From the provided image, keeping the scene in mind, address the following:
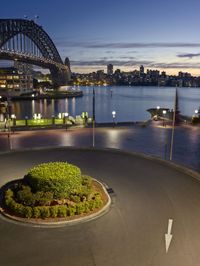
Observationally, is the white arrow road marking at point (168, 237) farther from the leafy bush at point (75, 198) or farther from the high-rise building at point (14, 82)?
the high-rise building at point (14, 82)

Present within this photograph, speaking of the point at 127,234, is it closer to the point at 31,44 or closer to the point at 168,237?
the point at 168,237

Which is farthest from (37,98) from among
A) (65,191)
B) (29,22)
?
(65,191)

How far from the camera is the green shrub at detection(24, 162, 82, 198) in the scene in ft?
45.0

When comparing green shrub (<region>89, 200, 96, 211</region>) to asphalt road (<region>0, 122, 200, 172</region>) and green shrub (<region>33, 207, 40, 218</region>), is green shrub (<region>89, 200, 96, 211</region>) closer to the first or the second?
green shrub (<region>33, 207, 40, 218</region>)

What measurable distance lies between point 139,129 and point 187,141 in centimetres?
821

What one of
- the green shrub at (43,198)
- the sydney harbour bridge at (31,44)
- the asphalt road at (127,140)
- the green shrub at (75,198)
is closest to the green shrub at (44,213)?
the green shrub at (43,198)

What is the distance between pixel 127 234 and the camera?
38.5 ft

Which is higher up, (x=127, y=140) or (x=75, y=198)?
(x=75, y=198)

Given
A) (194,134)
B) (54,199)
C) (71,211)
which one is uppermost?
(54,199)

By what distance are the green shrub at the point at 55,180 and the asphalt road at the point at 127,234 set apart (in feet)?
6.25

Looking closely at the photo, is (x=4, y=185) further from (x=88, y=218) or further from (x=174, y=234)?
(x=174, y=234)

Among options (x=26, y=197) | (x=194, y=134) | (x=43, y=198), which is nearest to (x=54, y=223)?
(x=43, y=198)

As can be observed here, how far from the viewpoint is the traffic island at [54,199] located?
1276cm

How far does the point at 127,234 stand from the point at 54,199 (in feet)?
11.8
